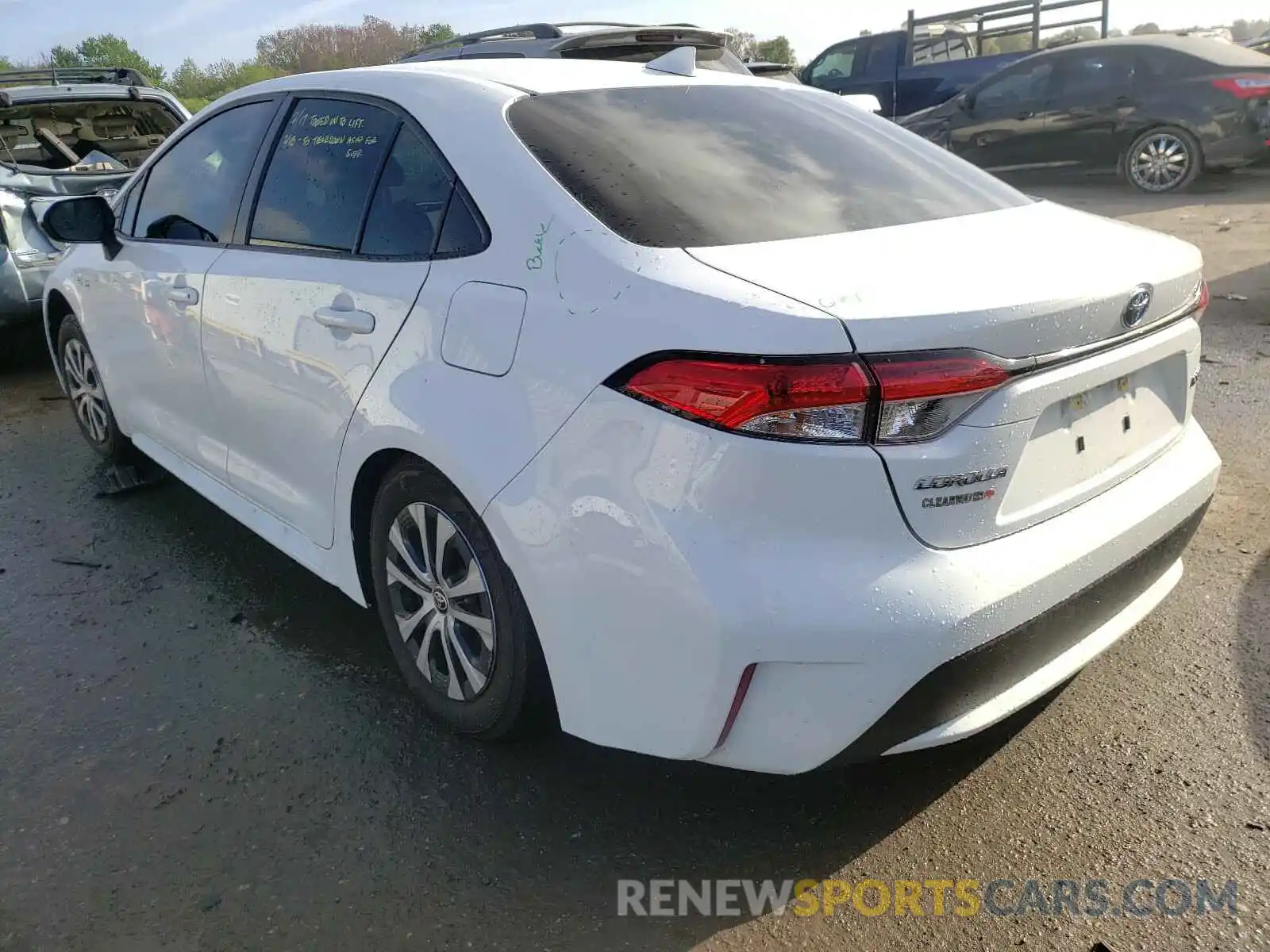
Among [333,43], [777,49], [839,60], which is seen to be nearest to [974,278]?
[839,60]

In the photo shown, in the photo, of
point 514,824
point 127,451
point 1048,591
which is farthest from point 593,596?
point 127,451

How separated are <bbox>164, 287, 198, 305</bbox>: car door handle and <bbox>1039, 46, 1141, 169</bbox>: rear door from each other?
10.5 m

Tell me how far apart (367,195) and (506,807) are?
1.62 m

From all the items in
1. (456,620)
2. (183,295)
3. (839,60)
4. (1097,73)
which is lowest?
(456,620)

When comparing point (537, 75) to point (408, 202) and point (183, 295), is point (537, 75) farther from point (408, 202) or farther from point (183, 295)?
point (183, 295)

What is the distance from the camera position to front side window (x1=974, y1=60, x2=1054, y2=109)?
11.7 m

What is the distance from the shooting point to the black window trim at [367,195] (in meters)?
2.44

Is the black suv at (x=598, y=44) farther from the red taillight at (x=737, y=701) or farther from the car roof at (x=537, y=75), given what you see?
the red taillight at (x=737, y=701)

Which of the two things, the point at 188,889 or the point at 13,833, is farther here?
the point at 13,833

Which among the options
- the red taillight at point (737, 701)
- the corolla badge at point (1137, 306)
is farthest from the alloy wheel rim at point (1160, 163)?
the red taillight at point (737, 701)

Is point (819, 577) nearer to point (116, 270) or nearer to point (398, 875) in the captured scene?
point (398, 875)

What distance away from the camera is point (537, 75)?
9.26ft

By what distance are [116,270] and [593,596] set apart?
2.90 metres

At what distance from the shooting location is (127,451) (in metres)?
4.63
